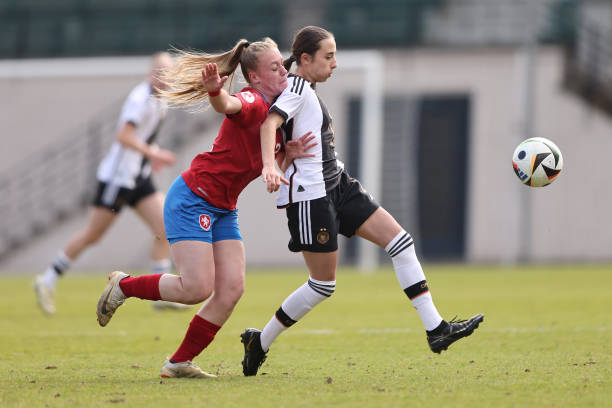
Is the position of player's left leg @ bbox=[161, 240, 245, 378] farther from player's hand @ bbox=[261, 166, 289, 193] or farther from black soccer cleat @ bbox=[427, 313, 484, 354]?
black soccer cleat @ bbox=[427, 313, 484, 354]

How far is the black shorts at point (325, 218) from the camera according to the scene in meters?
4.75

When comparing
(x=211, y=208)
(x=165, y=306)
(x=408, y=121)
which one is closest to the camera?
(x=211, y=208)

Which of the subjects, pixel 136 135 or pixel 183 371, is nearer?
pixel 183 371

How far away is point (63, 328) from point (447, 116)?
13.1 m

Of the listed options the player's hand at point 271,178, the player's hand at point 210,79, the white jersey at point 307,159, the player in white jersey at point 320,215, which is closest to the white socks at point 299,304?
the player in white jersey at point 320,215

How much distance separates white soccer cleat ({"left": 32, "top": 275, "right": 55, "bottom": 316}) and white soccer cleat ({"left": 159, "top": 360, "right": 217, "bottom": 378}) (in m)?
4.08

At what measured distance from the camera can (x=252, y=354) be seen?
4.87m

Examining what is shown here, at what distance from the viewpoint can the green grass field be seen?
402cm


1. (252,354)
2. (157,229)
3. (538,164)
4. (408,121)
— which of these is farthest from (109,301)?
(408,121)

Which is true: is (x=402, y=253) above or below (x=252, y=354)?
above

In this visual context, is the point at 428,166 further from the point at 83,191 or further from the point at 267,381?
the point at 267,381

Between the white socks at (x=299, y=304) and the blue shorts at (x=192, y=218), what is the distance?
464mm

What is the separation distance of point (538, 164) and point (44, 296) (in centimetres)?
488

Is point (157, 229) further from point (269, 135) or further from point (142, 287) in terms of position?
point (269, 135)
